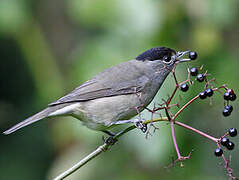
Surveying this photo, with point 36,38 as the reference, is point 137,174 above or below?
below

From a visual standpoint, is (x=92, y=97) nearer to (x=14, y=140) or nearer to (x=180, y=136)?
(x=180, y=136)

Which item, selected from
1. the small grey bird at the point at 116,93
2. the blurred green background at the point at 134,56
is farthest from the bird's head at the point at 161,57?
the blurred green background at the point at 134,56

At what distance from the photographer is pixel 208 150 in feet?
15.4

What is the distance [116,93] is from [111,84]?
19 cm

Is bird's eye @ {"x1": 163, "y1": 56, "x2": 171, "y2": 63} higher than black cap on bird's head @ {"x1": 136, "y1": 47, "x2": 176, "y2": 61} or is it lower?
lower

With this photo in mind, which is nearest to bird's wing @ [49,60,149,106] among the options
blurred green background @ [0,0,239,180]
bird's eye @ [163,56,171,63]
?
blurred green background @ [0,0,239,180]

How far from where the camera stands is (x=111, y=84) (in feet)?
14.5

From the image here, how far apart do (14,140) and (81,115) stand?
1.71m

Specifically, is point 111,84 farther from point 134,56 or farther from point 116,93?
point 134,56

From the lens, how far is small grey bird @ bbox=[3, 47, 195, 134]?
400 cm

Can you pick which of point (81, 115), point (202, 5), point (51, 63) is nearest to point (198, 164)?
point (81, 115)

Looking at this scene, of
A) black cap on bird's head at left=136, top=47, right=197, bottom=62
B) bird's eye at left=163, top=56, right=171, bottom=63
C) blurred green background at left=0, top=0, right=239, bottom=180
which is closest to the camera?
blurred green background at left=0, top=0, right=239, bottom=180

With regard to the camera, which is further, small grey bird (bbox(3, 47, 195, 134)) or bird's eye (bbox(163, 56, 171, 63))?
bird's eye (bbox(163, 56, 171, 63))

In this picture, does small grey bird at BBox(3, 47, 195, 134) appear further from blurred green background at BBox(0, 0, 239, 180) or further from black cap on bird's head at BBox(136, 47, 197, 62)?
blurred green background at BBox(0, 0, 239, 180)
